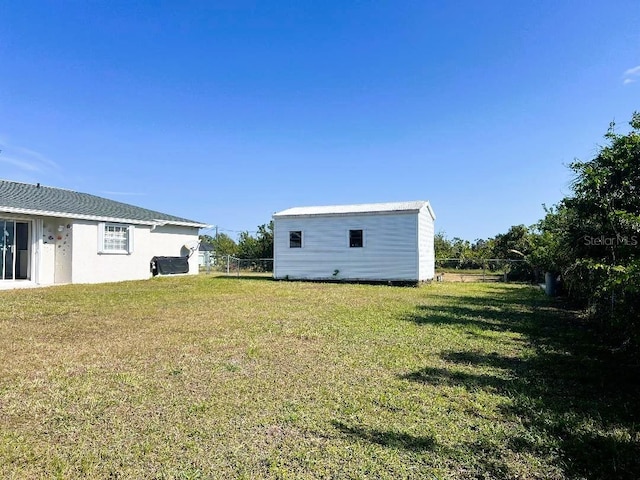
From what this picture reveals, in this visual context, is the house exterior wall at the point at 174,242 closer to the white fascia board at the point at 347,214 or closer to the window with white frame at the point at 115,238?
the window with white frame at the point at 115,238

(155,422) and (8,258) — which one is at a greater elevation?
(8,258)

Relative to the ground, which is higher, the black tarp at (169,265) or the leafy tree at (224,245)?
the leafy tree at (224,245)

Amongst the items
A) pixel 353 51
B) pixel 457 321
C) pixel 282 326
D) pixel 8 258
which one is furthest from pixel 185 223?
pixel 457 321

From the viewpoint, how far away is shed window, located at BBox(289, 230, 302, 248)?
17797mm

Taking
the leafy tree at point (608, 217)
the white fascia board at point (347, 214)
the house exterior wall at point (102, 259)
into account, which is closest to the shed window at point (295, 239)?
the white fascia board at point (347, 214)

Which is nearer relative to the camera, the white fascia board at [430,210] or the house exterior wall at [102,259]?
the house exterior wall at [102,259]

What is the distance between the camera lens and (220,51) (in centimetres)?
1433

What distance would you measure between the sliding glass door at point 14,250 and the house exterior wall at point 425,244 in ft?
49.2

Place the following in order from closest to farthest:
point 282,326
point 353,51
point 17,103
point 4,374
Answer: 1. point 4,374
2. point 282,326
3. point 353,51
4. point 17,103

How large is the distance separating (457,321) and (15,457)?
7.16m

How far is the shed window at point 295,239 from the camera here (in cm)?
1780

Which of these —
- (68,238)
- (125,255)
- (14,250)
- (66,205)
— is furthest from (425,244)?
(14,250)

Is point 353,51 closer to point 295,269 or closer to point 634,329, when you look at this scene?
point 295,269

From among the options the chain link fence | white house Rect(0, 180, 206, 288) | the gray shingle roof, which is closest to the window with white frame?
white house Rect(0, 180, 206, 288)
